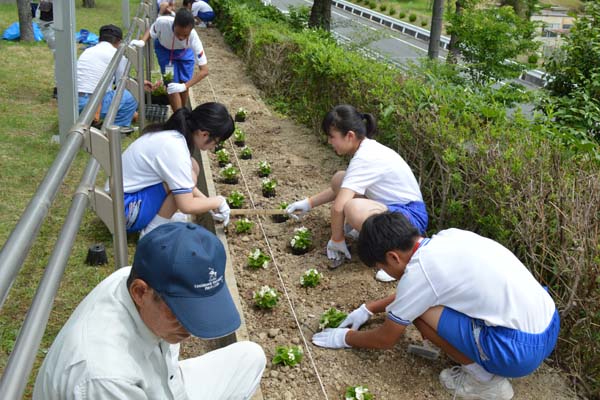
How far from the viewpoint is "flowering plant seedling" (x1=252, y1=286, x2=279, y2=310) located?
12.1 ft

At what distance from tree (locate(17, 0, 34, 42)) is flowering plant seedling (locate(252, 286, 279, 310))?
990 cm

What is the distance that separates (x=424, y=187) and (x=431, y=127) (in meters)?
0.47

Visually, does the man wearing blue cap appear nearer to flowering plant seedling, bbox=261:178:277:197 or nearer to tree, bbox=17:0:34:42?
flowering plant seedling, bbox=261:178:277:197

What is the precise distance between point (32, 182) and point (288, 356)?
10.4 ft

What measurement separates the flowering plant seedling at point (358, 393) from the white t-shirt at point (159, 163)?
1.75m

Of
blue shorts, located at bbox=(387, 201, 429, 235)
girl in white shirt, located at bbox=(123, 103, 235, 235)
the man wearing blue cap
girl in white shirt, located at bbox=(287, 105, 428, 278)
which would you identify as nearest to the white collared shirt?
the man wearing blue cap

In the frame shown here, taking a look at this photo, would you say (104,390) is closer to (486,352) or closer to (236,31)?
(486,352)

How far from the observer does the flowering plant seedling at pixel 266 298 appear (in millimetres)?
3684

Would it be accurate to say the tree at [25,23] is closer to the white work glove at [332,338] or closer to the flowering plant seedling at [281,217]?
the flowering plant seedling at [281,217]

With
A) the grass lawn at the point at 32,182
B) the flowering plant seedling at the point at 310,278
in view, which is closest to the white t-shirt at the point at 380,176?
the flowering plant seedling at the point at 310,278

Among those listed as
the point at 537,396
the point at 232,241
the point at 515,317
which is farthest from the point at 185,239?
the point at 232,241

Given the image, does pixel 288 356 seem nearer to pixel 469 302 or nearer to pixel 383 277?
pixel 469 302

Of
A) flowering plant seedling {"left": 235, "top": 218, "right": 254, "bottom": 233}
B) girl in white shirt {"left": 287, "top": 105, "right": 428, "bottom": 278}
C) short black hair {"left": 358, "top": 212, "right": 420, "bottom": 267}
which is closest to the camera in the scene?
short black hair {"left": 358, "top": 212, "right": 420, "bottom": 267}

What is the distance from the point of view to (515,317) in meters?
2.83
